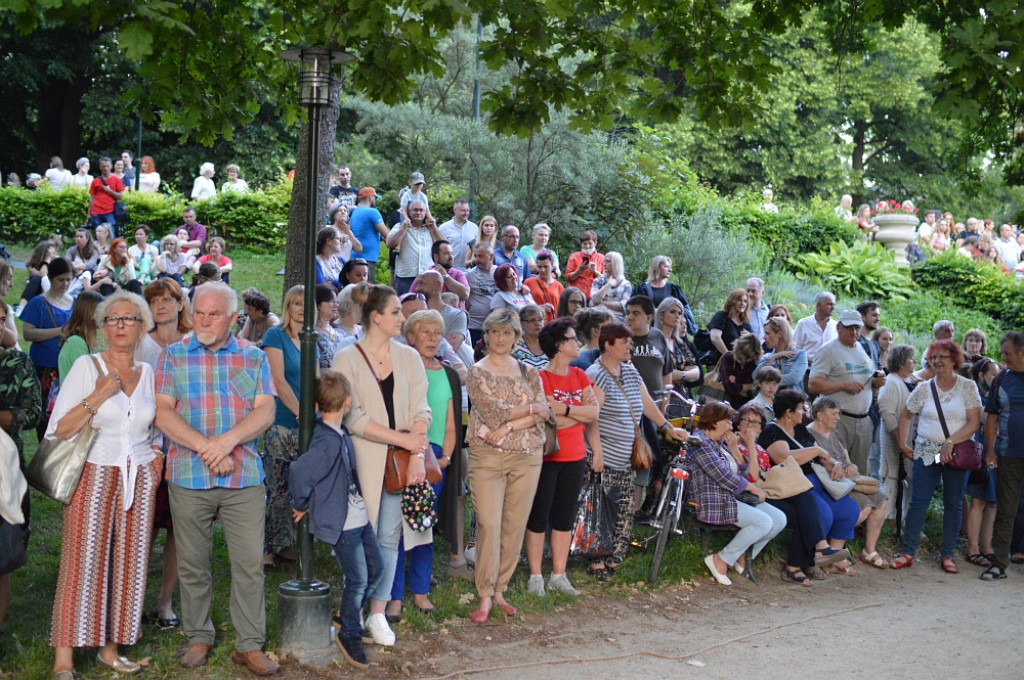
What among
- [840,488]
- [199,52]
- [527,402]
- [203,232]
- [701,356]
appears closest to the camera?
[527,402]

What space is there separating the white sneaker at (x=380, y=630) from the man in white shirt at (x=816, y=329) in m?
6.88

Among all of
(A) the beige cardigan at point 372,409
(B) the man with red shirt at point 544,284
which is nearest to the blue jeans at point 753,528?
(A) the beige cardigan at point 372,409

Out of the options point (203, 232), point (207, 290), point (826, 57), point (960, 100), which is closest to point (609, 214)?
point (203, 232)

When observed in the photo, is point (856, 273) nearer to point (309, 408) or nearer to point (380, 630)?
point (380, 630)

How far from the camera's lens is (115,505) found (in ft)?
20.0

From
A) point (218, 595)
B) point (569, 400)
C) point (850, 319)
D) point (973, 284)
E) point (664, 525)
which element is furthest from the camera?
point (973, 284)

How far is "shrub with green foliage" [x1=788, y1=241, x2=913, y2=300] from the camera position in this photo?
20.4m

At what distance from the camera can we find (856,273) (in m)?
20.8

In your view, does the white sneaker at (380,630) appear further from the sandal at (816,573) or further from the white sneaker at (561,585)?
the sandal at (816,573)

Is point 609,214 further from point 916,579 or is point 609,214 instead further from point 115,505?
point 115,505

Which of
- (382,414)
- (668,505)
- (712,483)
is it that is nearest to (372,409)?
(382,414)

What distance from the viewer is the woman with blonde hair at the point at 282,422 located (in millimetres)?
7590

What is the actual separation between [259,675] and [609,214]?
12997 millimetres

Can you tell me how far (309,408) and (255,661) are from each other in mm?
1417
